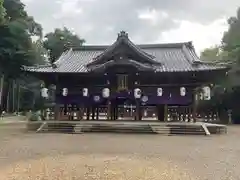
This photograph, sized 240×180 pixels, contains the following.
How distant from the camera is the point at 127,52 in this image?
24.5m

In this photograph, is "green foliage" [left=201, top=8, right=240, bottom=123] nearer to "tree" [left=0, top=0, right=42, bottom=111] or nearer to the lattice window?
the lattice window

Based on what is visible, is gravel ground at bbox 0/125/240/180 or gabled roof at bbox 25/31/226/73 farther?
gabled roof at bbox 25/31/226/73

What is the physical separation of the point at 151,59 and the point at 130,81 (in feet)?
7.20

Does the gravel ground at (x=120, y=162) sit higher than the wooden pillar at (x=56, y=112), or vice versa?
the wooden pillar at (x=56, y=112)

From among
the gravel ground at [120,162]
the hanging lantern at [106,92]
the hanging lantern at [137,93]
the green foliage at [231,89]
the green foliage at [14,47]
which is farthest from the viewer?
the green foliage at [14,47]

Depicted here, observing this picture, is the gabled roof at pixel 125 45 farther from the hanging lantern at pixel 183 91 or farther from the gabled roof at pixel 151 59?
the hanging lantern at pixel 183 91

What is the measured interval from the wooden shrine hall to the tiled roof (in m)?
0.07

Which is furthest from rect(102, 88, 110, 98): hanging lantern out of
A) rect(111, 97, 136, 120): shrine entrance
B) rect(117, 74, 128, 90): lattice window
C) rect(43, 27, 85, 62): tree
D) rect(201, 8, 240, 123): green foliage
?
rect(43, 27, 85, 62): tree

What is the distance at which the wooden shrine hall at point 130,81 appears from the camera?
23.5 m

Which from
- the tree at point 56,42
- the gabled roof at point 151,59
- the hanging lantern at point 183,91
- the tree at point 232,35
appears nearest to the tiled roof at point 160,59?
the gabled roof at point 151,59

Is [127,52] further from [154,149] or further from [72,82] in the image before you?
[154,149]

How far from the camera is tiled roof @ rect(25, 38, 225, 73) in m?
23.8

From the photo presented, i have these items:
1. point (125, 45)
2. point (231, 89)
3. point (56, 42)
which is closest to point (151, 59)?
point (125, 45)

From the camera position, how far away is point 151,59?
24.4 metres
